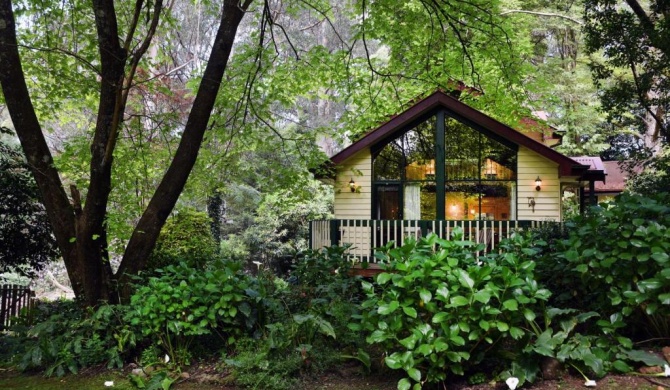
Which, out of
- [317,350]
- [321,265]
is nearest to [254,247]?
[321,265]

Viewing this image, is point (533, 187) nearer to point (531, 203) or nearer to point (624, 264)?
point (531, 203)

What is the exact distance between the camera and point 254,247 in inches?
727

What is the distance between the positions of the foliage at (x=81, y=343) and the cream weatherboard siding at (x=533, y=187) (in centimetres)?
983

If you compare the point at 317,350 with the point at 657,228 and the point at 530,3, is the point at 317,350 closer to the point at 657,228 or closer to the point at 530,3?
the point at 657,228

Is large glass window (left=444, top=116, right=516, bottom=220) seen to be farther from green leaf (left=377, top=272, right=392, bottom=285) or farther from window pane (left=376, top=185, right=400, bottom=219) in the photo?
green leaf (left=377, top=272, right=392, bottom=285)

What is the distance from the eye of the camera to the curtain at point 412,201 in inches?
483

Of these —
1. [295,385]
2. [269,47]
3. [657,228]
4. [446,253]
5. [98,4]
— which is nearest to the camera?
[657,228]

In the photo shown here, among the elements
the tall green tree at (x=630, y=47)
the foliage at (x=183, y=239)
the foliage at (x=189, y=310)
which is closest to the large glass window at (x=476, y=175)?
the tall green tree at (x=630, y=47)

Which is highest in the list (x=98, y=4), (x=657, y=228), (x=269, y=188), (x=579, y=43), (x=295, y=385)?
(x=579, y=43)

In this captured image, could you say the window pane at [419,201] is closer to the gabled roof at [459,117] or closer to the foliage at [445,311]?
the gabled roof at [459,117]

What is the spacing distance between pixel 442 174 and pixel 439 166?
0.22m

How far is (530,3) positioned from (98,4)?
20562 mm

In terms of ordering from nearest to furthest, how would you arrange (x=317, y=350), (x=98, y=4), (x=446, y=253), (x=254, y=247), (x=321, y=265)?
(x=446, y=253) < (x=317, y=350) < (x=98, y=4) < (x=321, y=265) < (x=254, y=247)

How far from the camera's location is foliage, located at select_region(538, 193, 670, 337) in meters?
3.01
